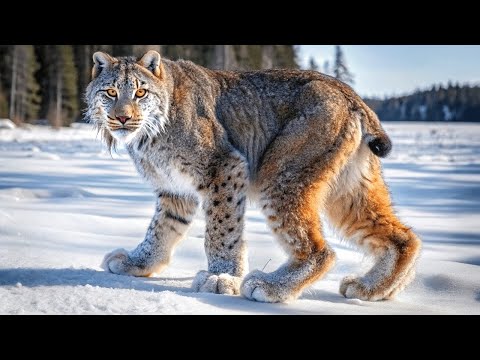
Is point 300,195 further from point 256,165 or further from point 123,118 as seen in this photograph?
point 123,118

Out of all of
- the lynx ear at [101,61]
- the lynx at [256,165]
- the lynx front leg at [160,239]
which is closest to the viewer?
the lynx at [256,165]

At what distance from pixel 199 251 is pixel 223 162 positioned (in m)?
1.28

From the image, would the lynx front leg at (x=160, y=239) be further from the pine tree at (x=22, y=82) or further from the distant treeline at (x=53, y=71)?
the pine tree at (x=22, y=82)

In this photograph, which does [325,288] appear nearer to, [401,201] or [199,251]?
[199,251]

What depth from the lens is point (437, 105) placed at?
1895 centimetres

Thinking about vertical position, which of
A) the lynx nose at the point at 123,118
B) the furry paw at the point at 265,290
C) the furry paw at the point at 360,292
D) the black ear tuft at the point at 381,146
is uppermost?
the lynx nose at the point at 123,118

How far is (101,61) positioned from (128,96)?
0.46 metres

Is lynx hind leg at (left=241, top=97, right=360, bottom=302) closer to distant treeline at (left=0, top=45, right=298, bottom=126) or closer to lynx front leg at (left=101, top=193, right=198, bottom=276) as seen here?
lynx front leg at (left=101, top=193, right=198, bottom=276)

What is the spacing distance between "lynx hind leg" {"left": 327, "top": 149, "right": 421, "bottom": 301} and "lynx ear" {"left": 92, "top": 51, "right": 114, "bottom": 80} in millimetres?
2064

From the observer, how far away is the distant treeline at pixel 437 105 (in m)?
14.4

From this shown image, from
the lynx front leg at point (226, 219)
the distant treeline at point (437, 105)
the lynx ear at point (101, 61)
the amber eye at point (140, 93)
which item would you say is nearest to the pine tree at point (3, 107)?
the distant treeline at point (437, 105)

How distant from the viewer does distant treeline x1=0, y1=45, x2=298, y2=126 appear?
103ft
